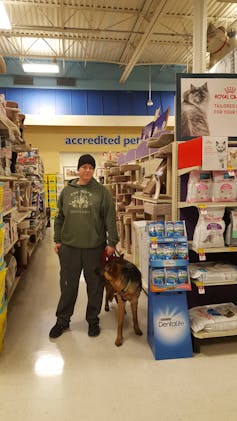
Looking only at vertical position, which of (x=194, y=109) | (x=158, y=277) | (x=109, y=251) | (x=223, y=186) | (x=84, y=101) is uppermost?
A: (x=84, y=101)

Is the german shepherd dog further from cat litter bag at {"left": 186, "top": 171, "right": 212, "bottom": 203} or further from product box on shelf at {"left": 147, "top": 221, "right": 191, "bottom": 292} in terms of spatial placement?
cat litter bag at {"left": 186, "top": 171, "right": 212, "bottom": 203}

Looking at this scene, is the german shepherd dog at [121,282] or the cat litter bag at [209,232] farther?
the german shepherd dog at [121,282]

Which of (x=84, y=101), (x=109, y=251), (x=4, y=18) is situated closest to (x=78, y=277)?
(x=109, y=251)

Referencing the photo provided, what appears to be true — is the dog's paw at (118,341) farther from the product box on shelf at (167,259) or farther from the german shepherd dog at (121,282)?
the product box on shelf at (167,259)

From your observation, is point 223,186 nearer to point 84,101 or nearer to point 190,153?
point 190,153

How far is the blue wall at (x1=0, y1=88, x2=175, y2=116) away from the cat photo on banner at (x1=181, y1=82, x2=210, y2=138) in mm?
9538

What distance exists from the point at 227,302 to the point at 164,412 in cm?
147

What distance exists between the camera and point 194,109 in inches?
118

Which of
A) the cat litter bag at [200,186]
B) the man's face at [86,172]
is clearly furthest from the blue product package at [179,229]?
the man's face at [86,172]

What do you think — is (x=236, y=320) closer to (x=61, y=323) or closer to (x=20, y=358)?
(x=61, y=323)

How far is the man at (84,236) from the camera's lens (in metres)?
2.87

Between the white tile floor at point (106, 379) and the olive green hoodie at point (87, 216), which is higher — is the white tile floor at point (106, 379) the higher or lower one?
the lower one

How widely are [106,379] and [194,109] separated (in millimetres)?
2435

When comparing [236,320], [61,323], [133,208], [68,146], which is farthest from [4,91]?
[236,320]
